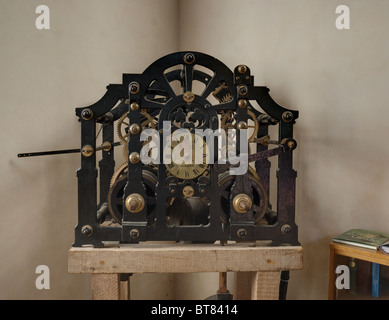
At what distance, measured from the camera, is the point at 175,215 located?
49.9 inches

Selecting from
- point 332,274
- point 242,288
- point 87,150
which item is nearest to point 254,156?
point 87,150

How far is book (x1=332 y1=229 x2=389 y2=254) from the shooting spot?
133cm

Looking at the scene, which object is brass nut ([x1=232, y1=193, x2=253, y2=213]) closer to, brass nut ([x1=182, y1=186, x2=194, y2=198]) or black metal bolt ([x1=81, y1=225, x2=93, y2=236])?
brass nut ([x1=182, y1=186, x2=194, y2=198])

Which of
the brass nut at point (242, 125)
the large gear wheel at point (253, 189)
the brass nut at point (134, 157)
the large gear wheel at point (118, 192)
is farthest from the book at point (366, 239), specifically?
the brass nut at point (134, 157)

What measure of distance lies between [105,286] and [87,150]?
1.59 feet

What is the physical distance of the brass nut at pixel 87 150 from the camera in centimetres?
115

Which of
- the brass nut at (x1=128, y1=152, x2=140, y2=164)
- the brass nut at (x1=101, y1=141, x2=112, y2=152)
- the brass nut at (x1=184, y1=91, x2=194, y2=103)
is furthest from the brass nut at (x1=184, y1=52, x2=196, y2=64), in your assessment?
the brass nut at (x1=101, y1=141, x2=112, y2=152)

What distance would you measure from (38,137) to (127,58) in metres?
0.75

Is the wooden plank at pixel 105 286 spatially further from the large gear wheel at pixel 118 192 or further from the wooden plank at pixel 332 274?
the wooden plank at pixel 332 274

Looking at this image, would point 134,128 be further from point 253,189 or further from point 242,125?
point 253,189

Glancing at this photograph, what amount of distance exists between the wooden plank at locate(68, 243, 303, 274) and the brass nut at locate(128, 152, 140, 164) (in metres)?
0.32

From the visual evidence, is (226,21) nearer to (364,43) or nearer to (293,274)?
(364,43)

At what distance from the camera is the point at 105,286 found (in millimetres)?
1126

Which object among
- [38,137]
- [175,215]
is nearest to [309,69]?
[175,215]
